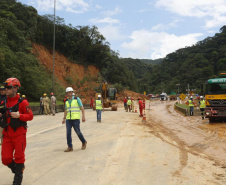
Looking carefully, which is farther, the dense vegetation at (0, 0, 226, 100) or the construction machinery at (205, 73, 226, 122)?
the dense vegetation at (0, 0, 226, 100)

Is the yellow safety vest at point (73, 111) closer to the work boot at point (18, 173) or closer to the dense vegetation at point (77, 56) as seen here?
the work boot at point (18, 173)

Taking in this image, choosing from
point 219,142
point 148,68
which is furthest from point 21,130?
point 148,68

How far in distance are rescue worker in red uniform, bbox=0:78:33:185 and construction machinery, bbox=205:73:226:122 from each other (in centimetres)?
1452

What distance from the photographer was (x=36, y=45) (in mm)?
50750

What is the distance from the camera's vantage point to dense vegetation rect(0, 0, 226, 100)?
3100 centimetres

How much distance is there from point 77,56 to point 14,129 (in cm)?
6034

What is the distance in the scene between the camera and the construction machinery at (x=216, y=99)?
53.2 ft

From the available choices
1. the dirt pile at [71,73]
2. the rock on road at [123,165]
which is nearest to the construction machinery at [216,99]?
the rock on road at [123,165]

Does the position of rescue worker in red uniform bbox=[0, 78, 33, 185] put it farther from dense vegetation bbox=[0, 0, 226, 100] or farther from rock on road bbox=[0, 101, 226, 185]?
dense vegetation bbox=[0, 0, 226, 100]

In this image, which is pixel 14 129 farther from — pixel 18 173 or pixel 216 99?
pixel 216 99

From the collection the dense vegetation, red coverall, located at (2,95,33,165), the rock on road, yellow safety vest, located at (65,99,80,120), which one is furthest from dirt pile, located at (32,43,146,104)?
red coverall, located at (2,95,33,165)

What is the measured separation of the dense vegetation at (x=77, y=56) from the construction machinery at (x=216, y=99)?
5247 millimetres

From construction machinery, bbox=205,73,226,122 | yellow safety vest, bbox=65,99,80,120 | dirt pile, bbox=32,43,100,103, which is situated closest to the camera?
yellow safety vest, bbox=65,99,80,120

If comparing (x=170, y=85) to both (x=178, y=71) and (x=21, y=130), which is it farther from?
(x=21, y=130)
